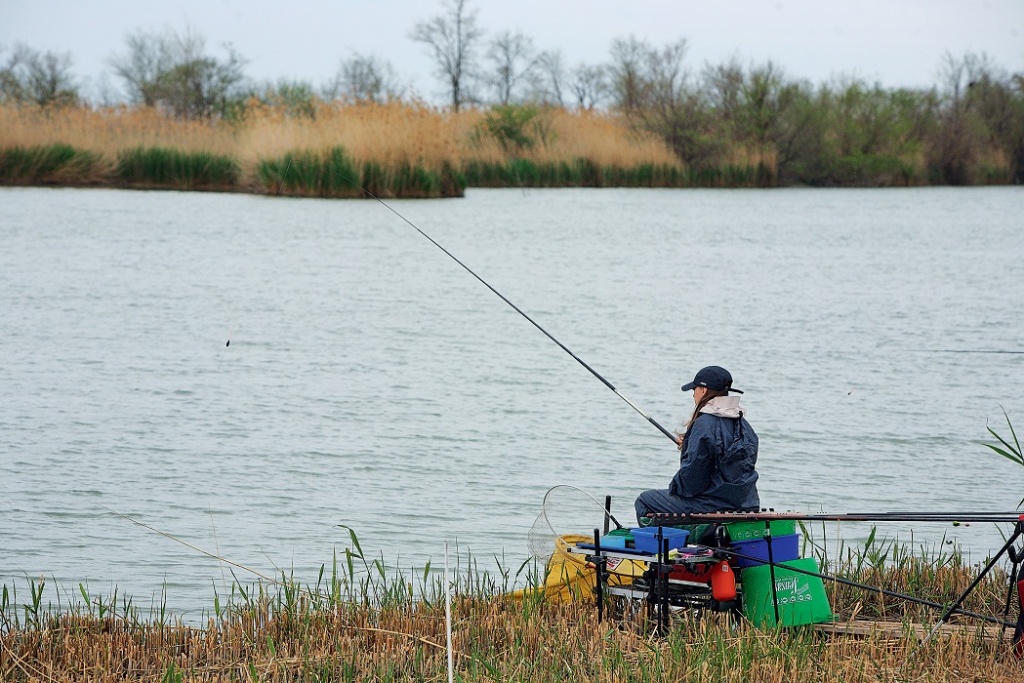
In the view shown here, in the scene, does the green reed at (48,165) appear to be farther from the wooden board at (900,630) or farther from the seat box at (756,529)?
the wooden board at (900,630)

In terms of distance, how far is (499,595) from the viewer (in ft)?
17.7

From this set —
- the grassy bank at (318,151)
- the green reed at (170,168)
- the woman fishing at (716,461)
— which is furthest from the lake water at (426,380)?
the green reed at (170,168)

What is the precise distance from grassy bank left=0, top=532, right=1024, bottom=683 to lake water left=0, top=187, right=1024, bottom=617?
727mm

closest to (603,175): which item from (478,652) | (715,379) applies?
(715,379)

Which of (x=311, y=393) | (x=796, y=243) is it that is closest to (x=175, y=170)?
(x=796, y=243)

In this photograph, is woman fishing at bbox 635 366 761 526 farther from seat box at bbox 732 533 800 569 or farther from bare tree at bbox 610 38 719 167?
bare tree at bbox 610 38 719 167

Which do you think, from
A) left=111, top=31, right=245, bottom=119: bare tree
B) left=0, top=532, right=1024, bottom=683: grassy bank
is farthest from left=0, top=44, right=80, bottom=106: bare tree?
left=0, top=532, right=1024, bottom=683: grassy bank

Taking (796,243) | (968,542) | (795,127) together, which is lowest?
(968,542)

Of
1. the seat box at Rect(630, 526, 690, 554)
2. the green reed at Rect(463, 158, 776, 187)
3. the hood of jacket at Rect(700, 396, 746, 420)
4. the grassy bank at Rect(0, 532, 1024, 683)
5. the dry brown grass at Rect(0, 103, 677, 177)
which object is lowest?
the grassy bank at Rect(0, 532, 1024, 683)

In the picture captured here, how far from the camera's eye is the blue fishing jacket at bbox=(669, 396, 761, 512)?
199 inches

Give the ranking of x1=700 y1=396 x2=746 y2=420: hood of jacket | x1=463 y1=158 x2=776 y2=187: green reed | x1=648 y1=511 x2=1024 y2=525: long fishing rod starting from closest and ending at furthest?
x1=648 y1=511 x2=1024 y2=525: long fishing rod, x1=700 y1=396 x2=746 y2=420: hood of jacket, x1=463 y1=158 x2=776 y2=187: green reed

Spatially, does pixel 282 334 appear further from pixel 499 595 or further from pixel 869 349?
pixel 499 595

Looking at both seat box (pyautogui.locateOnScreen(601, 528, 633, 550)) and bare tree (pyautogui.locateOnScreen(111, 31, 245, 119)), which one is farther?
bare tree (pyautogui.locateOnScreen(111, 31, 245, 119))

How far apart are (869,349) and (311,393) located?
5895 mm
